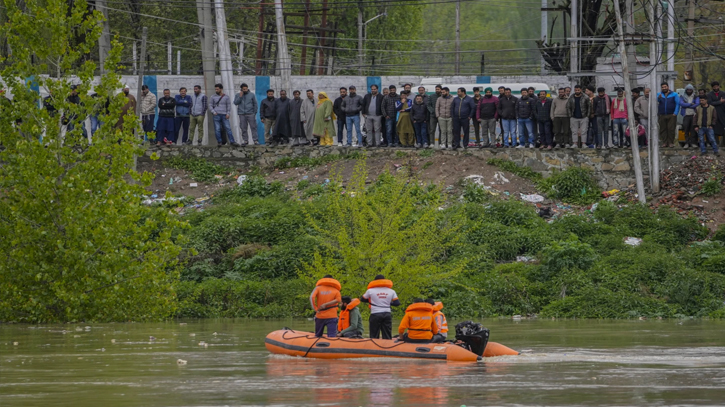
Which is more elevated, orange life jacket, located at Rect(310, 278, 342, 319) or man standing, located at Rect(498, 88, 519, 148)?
man standing, located at Rect(498, 88, 519, 148)

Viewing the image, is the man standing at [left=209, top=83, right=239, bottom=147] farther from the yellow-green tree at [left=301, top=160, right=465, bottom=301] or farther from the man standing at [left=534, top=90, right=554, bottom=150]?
the yellow-green tree at [left=301, top=160, right=465, bottom=301]

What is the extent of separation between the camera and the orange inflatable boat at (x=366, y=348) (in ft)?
50.2

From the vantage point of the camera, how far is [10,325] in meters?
22.3

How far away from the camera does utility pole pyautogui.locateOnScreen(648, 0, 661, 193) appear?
96.8 ft

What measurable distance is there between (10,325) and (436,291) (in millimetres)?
10124

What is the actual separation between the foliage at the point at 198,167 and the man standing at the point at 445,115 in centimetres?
736

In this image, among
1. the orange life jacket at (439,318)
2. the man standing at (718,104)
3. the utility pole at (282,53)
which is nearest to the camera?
the orange life jacket at (439,318)

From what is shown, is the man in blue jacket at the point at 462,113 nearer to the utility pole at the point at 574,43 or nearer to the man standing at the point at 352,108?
the man standing at the point at 352,108

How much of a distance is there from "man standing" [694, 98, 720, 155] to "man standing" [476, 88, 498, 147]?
5.84 m

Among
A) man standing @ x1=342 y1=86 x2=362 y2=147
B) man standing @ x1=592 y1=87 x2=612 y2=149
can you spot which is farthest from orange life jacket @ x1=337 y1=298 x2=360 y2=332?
man standing @ x1=342 y1=86 x2=362 y2=147

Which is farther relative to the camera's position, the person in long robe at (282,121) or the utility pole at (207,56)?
the utility pole at (207,56)

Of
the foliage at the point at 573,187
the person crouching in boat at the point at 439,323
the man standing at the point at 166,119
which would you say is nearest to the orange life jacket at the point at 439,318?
the person crouching in boat at the point at 439,323

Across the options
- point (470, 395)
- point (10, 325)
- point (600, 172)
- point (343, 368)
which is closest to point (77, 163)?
point (10, 325)

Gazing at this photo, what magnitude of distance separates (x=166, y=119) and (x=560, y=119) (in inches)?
494
